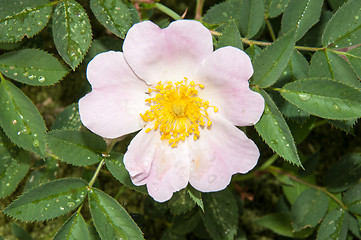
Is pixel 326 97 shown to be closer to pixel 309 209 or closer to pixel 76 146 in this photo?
pixel 309 209

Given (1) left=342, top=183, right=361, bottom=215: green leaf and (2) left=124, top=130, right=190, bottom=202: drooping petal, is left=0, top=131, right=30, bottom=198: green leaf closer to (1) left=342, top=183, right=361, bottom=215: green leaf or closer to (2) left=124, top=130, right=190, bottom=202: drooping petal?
(2) left=124, top=130, right=190, bottom=202: drooping petal

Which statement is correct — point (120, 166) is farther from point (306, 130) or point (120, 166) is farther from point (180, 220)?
point (306, 130)

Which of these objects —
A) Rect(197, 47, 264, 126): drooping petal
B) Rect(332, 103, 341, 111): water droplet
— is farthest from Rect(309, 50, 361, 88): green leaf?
Rect(197, 47, 264, 126): drooping petal

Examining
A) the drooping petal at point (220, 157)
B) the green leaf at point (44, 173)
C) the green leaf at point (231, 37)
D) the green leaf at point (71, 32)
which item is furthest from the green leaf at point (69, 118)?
the green leaf at point (231, 37)

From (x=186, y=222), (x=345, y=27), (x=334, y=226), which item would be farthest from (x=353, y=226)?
(x=345, y=27)

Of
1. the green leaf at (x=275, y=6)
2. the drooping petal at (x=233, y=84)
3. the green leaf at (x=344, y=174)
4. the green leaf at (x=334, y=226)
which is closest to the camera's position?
the drooping petal at (x=233, y=84)

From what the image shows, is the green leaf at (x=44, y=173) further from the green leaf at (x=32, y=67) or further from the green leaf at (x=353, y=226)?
the green leaf at (x=353, y=226)
